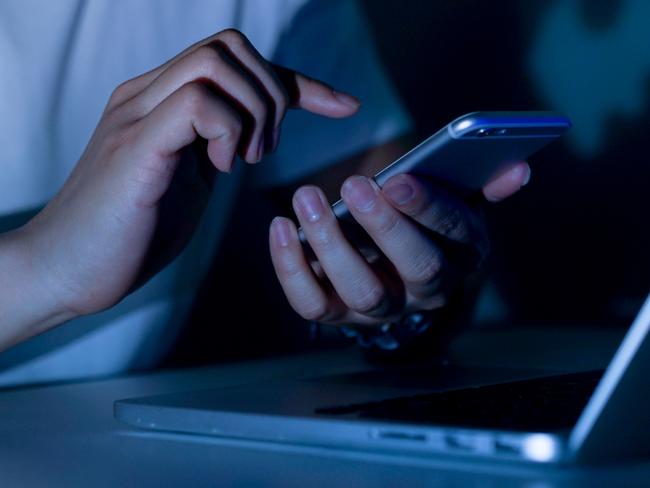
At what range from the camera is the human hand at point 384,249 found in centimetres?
81

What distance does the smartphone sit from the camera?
2.26ft

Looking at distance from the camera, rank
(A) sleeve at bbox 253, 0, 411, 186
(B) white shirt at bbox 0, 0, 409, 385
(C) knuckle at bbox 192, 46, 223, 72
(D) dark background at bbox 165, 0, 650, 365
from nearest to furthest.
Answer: (C) knuckle at bbox 192, 46, 223, 72, (B) white shirt at bbox 0, 0, 409, 385, (A) sleeve at bbox 253, 0, 411, 186, (D) dark background at bbox 165, 0, 650, 365

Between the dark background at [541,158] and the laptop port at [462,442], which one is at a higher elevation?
the dark background at [541,158]

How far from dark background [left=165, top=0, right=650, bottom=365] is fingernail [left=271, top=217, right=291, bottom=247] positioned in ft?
2.70

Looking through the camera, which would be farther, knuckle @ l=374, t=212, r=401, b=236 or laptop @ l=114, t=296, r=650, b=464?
knuckle @ l=374, t=212, r=401, b=236

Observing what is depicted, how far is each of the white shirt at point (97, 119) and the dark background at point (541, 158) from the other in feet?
0.80

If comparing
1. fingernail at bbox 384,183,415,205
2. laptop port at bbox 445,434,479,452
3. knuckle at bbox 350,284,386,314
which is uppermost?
fingernail at bbox 384,183,415,205

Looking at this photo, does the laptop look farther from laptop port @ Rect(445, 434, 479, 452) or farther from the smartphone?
the smartphone

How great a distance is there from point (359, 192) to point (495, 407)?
0.26 meters

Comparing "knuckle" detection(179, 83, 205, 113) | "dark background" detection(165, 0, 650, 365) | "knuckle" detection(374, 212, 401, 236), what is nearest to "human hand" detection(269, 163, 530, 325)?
"knuckle" detection(374, 212, 401, 236)

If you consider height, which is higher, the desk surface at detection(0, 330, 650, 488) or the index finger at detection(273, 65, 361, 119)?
the index finger at detection(273, 65, 361, 119)

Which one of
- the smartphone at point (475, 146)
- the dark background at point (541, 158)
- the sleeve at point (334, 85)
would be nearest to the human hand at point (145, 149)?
the smartphone at point (475, 146)

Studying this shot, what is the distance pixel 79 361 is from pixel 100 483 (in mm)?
631

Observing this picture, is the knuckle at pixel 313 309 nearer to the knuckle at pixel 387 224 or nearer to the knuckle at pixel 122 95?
the knuckle at pixel 387 224
